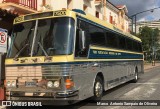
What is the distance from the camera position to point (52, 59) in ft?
30.6

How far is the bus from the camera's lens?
9242 mm

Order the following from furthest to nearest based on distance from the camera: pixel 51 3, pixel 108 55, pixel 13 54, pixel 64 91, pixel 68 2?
pixel 68 2 → pixel 51 3 → pixel 108 55 → pixel 13 54 → pixel 64 91

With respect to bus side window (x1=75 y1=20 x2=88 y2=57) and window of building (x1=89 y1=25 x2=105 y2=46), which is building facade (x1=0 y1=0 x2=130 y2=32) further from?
bus side window (x1=75 y1=20 x2=88 y2=57)

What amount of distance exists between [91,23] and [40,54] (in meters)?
2.68

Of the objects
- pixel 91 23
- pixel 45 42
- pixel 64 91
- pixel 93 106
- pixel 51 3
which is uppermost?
pixel 51 3

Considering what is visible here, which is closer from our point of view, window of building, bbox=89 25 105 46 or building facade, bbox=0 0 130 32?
window of building, bbox=89 25 105 46

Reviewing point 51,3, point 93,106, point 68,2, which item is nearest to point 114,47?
point 93,106

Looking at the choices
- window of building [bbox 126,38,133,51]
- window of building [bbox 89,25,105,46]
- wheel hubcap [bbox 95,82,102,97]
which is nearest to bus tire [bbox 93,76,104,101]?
wheel hubcap [bbox 95,82,102,97]

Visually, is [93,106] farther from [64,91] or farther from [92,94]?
[64,91]

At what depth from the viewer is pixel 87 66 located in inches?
420

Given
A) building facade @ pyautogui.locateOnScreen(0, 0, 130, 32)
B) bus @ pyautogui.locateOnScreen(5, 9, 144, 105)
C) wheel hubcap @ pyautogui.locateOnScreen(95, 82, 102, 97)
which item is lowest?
wheel hubcap @ pyautogui.locateOnScreen(95, 82, 102, 97)

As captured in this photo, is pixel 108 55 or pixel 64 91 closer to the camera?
pixel 64 91

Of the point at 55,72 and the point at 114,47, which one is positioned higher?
the point at 114,47

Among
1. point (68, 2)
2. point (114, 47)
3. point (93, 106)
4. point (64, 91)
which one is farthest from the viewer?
point (68, 2)
